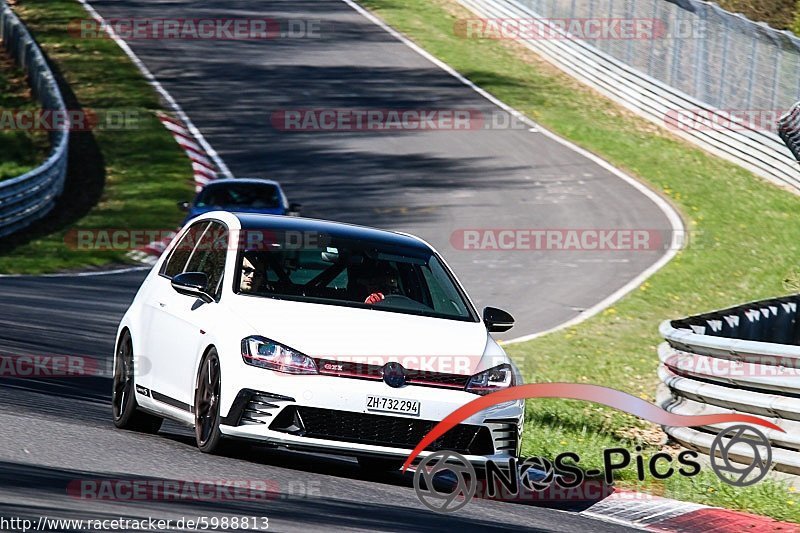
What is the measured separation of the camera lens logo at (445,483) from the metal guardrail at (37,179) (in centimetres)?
1879

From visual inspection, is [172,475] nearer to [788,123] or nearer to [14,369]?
[14,369]

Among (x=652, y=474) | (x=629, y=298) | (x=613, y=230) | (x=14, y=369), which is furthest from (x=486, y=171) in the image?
(x=652, y=474)

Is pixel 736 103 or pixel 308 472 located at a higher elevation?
pixel 308 472

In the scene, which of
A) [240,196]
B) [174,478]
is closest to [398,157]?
[240,196]

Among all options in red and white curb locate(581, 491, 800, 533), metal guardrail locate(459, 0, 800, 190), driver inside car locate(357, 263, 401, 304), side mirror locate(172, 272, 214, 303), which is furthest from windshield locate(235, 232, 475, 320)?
metal guardrail locate(459, 0, 800, 190)

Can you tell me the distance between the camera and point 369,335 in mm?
9070

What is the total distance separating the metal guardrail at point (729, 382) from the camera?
988cm

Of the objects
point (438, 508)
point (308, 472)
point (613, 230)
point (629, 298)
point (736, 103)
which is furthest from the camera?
point (736, 103)

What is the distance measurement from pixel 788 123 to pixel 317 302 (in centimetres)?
2433

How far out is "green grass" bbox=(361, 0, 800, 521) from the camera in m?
11.9

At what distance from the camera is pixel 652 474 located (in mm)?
10281

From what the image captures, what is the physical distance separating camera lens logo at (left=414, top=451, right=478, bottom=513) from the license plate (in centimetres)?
31

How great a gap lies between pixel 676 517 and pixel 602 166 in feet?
88.6

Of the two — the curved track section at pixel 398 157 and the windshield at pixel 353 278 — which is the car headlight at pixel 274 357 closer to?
the windshield at pixel 353 278
